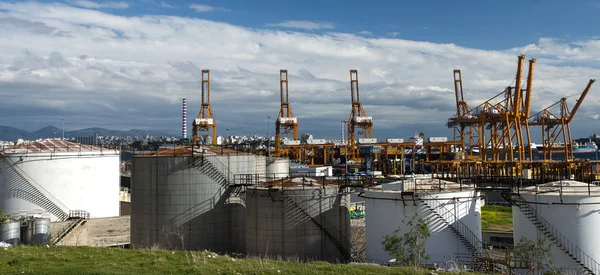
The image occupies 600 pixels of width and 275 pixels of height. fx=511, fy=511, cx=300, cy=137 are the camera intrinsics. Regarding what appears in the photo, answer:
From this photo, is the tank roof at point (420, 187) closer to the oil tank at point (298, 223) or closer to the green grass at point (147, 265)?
the oil tank at point (298, 223)

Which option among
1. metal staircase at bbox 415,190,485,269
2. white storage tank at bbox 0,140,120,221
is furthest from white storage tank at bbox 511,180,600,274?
white storage tank at bbox 0,140,120,221

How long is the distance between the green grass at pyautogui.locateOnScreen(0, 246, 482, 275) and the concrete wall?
302 inches

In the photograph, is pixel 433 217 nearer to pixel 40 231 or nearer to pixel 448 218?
pixel 448 218

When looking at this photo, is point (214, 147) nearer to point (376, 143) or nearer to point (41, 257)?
point (41, 257)

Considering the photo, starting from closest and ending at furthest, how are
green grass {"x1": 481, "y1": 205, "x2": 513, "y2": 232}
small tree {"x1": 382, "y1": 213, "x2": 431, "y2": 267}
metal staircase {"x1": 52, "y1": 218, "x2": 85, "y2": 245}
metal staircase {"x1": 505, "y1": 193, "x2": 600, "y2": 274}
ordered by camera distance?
small tree {"x1": 382, "y1": 213, "x2": 431, "y2": 267}, metal staircase {"x1": 505, "y1": 193, "x2": 600, "y2": 274}, metal staircase {"x1": 52, "y1": 218, "x2": 85, "y2": 245}, green grass {"x1": 481, "y1": 205, "x2": 513, "y2": 232}

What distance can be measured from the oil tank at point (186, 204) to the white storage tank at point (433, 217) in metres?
8.77

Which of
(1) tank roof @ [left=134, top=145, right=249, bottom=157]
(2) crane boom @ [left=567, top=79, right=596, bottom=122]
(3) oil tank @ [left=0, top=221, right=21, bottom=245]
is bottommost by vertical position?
(3) oil tank @ [left=0, top=221, right=21, bottom=245]

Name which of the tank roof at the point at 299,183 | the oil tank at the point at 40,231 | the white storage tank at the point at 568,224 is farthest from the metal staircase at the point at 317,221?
the oil tank at the point at 40,231

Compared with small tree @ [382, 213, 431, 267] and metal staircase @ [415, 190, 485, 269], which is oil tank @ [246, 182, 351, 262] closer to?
small tree @ [382, 213, 431, 267]

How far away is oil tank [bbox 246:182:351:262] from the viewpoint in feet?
95.9

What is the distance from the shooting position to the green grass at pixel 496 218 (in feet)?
145

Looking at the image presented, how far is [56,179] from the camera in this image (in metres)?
44.1

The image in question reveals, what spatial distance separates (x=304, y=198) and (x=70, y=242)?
66.4ft

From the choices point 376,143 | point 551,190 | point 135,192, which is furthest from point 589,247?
point 376,143
